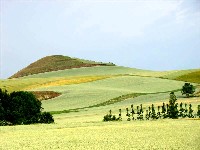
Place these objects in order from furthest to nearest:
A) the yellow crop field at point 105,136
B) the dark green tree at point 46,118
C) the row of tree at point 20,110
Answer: the row of tree at point 20,110, the dark green tree at point 46,118, the yellow crop field at point 105,136

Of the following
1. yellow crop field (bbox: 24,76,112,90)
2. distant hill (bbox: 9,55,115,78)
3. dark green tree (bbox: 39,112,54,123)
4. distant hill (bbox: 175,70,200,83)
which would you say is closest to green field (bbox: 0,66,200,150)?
dark green tree (bbox: 39,112,54,123)

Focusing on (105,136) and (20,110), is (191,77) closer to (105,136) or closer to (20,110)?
(20,110)

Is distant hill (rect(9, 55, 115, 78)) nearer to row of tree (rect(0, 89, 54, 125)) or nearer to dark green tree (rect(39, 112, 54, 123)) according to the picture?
row of tree (rect(0, 89, 54, 125))

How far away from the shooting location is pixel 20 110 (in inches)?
1818

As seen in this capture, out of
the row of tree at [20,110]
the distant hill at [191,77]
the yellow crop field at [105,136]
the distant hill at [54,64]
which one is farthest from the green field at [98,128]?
the distant hill at [54,64]

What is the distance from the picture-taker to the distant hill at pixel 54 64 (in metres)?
123

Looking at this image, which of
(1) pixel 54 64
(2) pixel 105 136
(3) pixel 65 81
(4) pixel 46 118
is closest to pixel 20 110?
(4) pixel 46 118

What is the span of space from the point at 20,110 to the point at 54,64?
84.1 metres

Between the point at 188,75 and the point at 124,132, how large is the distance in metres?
62.1

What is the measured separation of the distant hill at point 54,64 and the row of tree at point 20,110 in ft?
239

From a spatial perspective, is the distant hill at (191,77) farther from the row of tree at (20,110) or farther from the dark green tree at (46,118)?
the dark green tree at (46,118)

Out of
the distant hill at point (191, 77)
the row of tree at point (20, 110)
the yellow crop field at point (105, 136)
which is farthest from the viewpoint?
the distant hill at point (191, 77)

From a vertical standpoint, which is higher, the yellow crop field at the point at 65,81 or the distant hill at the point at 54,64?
the distant hill at the point at 54,64

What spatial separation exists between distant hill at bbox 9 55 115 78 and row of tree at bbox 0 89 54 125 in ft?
239
